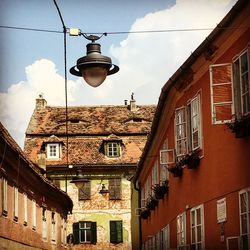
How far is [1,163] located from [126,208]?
24.0 m

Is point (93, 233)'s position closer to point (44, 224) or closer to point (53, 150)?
point (53, 150)

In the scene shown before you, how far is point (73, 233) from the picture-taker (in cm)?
4188

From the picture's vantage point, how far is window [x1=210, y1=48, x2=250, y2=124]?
10508 mm

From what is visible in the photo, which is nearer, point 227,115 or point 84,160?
point 227,115

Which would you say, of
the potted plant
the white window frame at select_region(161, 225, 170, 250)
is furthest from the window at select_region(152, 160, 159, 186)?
the white window frame at select_region(161, 225, 170, 250)

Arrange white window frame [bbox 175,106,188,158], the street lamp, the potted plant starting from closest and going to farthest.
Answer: the street lamp, white window frame [bbox 175,106,188,158], the potted plant

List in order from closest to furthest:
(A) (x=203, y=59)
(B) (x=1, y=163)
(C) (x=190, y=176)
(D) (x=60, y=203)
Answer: (A) (x=203, y=59), (C) (x=190, y=176), (B) (x=1, y=163), (D) (x=60, y=203)

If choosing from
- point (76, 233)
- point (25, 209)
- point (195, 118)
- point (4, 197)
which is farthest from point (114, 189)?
point (195, 118)

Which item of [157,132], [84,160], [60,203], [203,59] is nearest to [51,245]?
[60,203]

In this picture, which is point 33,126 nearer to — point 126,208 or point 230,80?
point 126,208

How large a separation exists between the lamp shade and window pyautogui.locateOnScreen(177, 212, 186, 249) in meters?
7.44

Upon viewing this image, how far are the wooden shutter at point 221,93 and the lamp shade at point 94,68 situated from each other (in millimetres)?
2797

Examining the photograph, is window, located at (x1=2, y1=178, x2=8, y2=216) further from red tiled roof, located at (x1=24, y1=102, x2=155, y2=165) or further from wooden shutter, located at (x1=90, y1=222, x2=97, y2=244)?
red tiled roof, located at (x1=24, y1=102, x2=155, y2=165)

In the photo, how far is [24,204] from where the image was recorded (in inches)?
910
